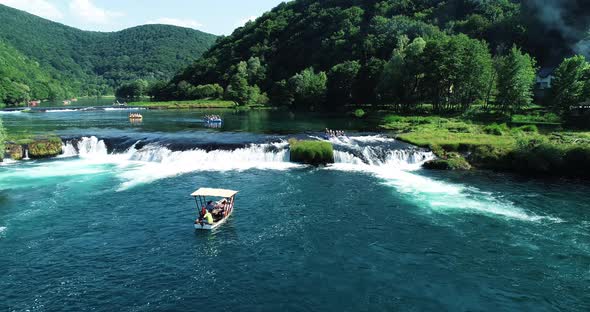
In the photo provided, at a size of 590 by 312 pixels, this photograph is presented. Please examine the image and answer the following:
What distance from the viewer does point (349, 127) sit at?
88875 mm

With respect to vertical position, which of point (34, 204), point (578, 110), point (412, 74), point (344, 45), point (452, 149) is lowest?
point (34, 204)

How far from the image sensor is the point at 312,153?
60031mm

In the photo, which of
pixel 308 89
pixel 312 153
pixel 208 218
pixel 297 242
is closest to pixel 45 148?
pixel 312 153

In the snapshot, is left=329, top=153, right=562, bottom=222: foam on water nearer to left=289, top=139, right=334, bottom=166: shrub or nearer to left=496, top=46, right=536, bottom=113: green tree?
left=289, top=139, right=334, bottom=166: shrub

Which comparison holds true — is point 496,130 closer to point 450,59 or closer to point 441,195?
point 450,59

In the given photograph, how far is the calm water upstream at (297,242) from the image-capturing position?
979 inches

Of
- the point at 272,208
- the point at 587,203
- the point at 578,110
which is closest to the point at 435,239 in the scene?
the point at 272,208

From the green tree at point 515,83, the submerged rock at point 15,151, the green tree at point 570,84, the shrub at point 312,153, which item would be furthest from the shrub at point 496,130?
the submerged rock at point 15,151

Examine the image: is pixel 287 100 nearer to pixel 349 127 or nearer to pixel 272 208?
pixel 349 127

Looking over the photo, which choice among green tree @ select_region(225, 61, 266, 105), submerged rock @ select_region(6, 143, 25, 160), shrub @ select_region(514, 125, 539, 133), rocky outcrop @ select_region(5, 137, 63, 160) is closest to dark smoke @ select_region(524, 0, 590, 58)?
shrub @ select_region(514, 125, 539, 133)

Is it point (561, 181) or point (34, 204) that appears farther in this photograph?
point (561, 181)

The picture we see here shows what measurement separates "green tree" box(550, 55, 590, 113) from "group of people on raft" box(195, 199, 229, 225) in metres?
72.6

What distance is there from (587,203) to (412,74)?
235 ft

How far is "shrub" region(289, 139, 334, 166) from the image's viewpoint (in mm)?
59875
